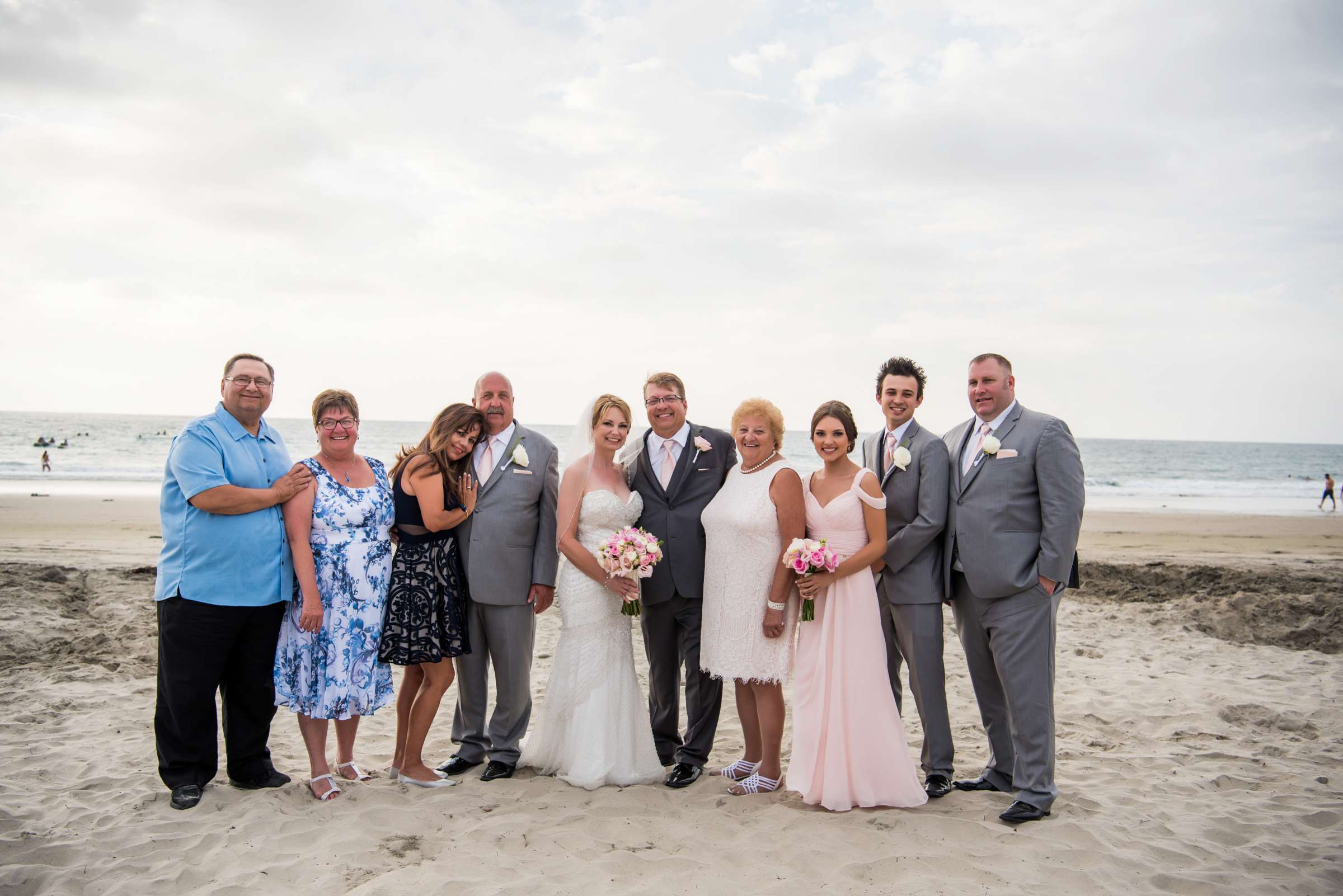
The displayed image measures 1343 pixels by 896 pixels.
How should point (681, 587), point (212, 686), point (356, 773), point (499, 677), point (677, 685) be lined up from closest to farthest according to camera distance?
1. point (212, 686)
2. point (356, 773)
3. point (681, 587)
4. point (499, 677)
5. point (677, 685)

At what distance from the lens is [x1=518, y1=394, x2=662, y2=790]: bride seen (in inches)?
195

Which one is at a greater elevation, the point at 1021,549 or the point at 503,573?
the point at 1021,549

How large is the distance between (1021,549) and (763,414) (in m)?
1.63

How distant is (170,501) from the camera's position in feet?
15.0

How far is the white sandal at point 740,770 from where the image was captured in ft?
16.5

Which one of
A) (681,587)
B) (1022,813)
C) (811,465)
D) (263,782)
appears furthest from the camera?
(811,465)

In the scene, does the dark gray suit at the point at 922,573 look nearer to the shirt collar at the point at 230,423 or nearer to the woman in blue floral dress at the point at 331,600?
the woman in blue floral dress at the point at 331,600

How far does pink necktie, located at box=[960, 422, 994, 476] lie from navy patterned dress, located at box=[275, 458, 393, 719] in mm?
3497

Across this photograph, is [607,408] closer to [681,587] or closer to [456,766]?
[681,587]

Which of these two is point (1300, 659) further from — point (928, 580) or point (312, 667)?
point (312, 667)

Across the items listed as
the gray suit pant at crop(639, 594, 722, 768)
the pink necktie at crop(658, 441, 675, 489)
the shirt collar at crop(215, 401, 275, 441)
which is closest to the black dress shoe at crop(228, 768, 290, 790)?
the shirt collar at crop(215, 401, 275, 441)

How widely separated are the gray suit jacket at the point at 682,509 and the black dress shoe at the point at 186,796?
2723 millimetres

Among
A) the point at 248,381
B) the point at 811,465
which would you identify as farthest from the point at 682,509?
the point at 811,465

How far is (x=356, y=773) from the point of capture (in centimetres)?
494
